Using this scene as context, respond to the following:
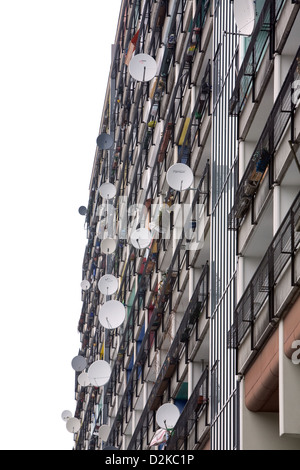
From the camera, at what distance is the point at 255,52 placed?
109ft

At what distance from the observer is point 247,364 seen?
101ft

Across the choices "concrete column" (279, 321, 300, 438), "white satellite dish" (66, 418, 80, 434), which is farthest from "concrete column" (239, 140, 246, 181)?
"white satellite dish" (66, 418, 80, 434)

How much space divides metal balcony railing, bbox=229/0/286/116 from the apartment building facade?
6 centimetres

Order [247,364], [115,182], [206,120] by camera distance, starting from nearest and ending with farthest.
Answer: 1. [247,364]
2. [206,120]
3. [115,182]

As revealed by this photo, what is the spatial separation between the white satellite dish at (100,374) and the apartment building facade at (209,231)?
1643mm

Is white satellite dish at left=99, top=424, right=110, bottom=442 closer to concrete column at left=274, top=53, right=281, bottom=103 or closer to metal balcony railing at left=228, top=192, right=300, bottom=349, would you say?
metal balcony railing at left=228, top=192, right=300, bottom=349

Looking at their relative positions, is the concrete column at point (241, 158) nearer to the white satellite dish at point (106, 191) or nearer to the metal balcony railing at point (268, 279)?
the metal balcony railing at point (268, 279)

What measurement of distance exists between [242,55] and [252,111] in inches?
110

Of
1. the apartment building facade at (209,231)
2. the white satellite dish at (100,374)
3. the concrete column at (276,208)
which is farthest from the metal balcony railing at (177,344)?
the concrete column at (276,208)

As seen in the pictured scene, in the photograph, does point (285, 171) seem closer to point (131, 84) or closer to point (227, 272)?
point (227, 272)

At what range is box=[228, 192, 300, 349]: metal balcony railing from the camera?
26.5m

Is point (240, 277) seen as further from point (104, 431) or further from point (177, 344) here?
point (104, 431)

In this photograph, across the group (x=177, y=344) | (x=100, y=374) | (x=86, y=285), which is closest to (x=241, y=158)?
(x=177, y=344)

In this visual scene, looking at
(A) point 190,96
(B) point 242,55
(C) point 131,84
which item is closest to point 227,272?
(B) point 242,55
